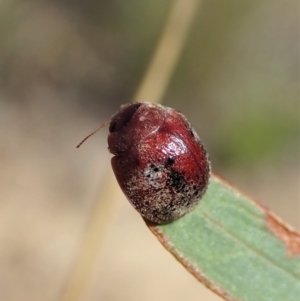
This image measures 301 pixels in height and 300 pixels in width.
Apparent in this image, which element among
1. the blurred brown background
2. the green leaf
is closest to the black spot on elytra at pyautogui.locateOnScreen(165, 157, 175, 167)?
the green leaf

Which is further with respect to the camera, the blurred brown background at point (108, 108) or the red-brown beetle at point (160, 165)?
the blurred brown background at point (108, 108)

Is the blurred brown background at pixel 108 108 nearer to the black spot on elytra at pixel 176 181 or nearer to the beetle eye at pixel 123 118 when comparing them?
the beetle eye at pixel 123 118

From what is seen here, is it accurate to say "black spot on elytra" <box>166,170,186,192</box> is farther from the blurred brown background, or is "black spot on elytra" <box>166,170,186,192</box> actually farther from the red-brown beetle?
the blurred brown background

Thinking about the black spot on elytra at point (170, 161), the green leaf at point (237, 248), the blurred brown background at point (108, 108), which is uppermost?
the black spot on elytra at point (170, 161)

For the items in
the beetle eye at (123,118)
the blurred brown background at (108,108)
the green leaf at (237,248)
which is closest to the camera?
the green leaf at (237,248)

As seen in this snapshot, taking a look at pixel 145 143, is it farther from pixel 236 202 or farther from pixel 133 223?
pixel 133 223

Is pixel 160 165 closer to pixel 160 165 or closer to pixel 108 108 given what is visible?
pixel 160 165

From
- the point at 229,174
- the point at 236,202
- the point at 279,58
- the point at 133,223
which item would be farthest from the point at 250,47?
the point at 236,202

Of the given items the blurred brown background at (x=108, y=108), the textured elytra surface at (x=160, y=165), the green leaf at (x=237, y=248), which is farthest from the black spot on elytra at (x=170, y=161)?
the blurred brown background at (x=108, y=108)
